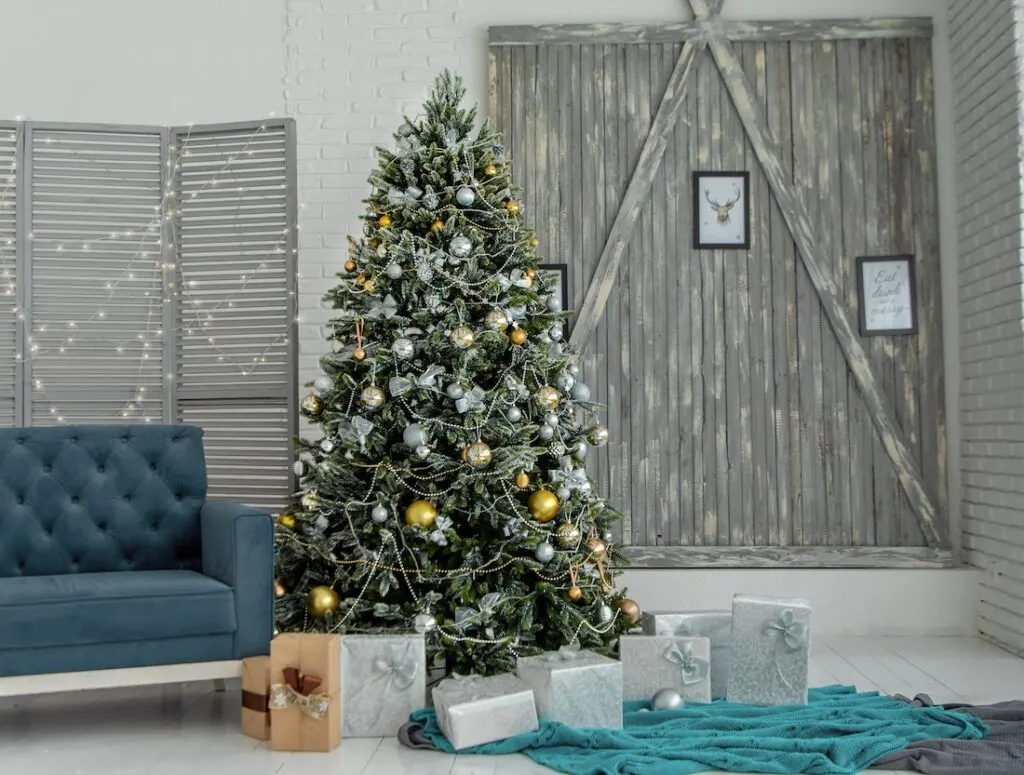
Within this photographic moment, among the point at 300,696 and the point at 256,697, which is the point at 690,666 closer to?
the point at 300,696

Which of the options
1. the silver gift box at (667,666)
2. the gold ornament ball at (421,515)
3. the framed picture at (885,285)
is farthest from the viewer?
the framed picture at (885,285)

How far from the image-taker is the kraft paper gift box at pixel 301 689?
2879mm

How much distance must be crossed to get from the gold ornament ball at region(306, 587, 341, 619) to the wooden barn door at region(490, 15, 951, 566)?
1683 mm

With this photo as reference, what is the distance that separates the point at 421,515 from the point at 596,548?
662 mm

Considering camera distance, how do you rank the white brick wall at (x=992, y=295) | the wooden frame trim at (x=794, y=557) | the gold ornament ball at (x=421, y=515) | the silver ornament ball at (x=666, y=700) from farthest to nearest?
the wooden frame trim at (x=794, y=557) < the white brick wall at (x=992, y=295) < the gold ornament ball at (x=421, y=515) < the silver ornament ball at (x=666, y=700)

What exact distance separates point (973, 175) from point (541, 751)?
3.36m

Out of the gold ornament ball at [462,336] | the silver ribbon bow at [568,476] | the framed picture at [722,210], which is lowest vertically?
the silver ribbon bow at [568,476]

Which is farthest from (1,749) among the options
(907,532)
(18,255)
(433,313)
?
(907,532)

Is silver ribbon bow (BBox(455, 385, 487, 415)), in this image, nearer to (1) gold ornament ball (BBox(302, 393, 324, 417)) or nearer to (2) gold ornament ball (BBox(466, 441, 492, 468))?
(2) gold ornament ball (BBox(466, 441, 492, 468))

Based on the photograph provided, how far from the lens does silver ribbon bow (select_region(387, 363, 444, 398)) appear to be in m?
3.53

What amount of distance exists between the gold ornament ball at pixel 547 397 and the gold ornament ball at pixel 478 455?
281mm

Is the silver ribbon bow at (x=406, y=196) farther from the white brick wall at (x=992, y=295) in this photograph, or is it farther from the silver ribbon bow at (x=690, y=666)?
the white brick wall at (x=992, y=295)

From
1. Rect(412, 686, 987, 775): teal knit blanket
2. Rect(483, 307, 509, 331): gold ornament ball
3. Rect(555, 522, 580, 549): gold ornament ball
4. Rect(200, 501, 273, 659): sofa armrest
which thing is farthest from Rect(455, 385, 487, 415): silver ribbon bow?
Rect(412, 686, 987, 775): teal knit blanket

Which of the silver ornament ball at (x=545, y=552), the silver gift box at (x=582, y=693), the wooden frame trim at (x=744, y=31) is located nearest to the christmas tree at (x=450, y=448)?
the silver ornament ball at (x=545, y=552)
